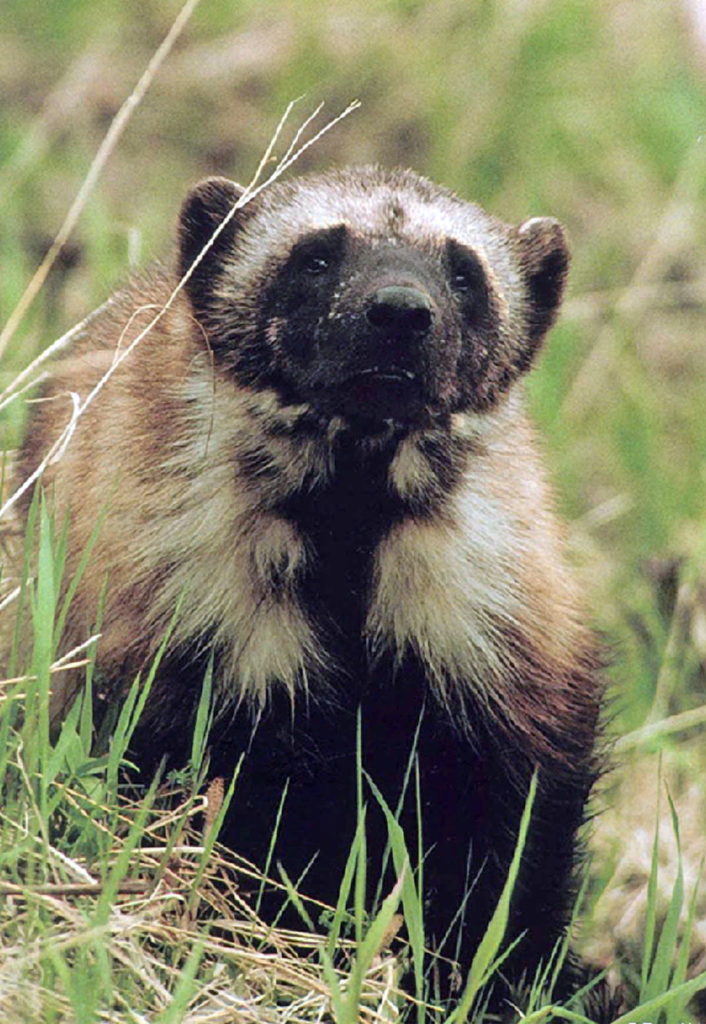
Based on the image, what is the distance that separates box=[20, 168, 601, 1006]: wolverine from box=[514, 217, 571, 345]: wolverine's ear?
0.95 ft

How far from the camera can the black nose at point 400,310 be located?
3.09 metres

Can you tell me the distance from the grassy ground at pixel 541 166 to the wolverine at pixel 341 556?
1200 mm

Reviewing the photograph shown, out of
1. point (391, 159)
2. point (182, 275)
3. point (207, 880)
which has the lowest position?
point (207, 880)

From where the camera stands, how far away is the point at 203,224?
12.0 ft

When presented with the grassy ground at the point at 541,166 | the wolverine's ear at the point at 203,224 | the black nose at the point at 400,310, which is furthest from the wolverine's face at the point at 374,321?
the grassy ground at the point at 541,166

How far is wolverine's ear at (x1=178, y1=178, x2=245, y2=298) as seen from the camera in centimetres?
365

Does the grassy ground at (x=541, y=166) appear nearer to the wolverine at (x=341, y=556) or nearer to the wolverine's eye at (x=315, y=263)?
the wolverine at (x=341, y=556)

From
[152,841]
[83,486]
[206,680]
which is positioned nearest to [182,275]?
[83,486]

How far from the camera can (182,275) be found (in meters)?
3.66

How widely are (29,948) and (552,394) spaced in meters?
3.36

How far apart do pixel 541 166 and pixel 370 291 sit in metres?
3.68

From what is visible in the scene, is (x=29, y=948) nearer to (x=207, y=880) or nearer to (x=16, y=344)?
(x=207, y=880)

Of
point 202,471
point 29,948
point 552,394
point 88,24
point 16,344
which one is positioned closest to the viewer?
point 29,948

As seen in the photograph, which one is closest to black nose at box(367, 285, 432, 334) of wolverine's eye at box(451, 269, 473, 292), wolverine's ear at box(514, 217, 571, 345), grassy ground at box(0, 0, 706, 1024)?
wolverine's eye at box(451, 269, 473, 292)
